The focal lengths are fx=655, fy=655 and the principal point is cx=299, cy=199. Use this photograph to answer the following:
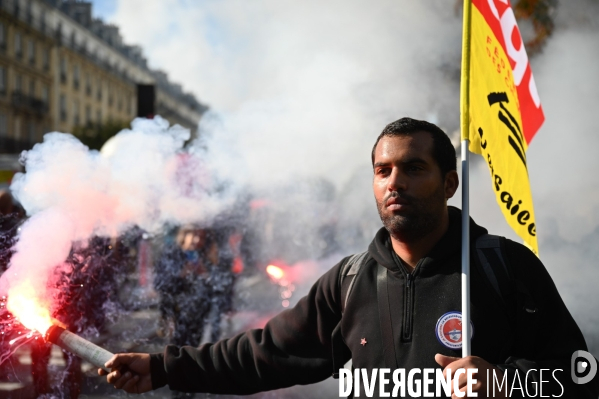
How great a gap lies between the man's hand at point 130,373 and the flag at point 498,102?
1.46 metres

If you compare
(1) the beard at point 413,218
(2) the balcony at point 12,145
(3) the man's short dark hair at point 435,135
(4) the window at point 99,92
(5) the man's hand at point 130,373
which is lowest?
(5) the man's hand at point 130,373

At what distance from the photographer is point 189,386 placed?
2535 millimetres

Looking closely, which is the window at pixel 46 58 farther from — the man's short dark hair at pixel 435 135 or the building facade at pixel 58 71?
the man's short dark hair at pixel 435 135

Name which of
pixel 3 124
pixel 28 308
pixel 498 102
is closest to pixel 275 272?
pixel 28 308

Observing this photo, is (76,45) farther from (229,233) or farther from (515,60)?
(515,60)

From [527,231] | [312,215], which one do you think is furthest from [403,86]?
[527,231]

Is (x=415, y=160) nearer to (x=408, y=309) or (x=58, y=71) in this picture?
(x=408, y=309)

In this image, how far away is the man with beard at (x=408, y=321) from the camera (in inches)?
76.5

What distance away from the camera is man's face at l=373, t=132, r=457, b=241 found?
6.95ft

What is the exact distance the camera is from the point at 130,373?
2.47 m

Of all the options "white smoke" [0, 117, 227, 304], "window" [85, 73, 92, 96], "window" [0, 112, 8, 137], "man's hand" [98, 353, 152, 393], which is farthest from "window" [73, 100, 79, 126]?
"man's hand" [98, 353, 152, 393]

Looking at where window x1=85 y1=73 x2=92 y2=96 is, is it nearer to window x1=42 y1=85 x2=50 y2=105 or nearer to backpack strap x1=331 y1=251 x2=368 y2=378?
window x1=42 y1=85 x2=50 y2=105

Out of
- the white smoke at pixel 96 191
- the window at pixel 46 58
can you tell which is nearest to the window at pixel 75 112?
the window at pixel 46 58

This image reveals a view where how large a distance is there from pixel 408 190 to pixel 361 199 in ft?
14.3
